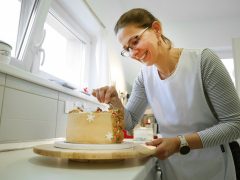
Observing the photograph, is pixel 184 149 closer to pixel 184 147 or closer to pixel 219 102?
pixel 184 147

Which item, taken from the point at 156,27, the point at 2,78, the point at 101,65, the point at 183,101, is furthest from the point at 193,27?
the point at 2,78

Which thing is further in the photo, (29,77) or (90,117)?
(29,77)

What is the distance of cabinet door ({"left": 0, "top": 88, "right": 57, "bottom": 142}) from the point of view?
84 centimetres

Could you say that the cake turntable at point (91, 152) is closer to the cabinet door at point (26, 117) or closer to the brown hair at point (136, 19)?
the cabinet door at point (26, 117)

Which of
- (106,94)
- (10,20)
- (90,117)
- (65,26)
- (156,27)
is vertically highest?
(65,26)

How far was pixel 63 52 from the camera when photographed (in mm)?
1922

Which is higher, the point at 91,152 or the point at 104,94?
the point at 104,94

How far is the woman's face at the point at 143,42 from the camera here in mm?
960

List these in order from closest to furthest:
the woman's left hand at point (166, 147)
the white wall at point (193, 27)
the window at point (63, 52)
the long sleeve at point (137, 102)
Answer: the woman's left hand at point (166, 147)
the long sleeve at point (137, 102)
the window at point (63, 52)
the white wall at point (193, 27)

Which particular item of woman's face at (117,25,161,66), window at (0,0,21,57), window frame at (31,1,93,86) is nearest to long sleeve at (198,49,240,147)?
woman's face at (117,25,161,66)

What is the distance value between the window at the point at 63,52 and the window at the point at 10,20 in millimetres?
283

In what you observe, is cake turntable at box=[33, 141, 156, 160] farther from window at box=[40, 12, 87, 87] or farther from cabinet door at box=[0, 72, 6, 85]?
window at box=[40, 12, 87, 87]

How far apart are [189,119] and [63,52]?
4.53ft

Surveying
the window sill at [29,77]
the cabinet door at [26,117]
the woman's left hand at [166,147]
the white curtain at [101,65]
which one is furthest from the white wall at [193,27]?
the woman's left hand at [166,147]
